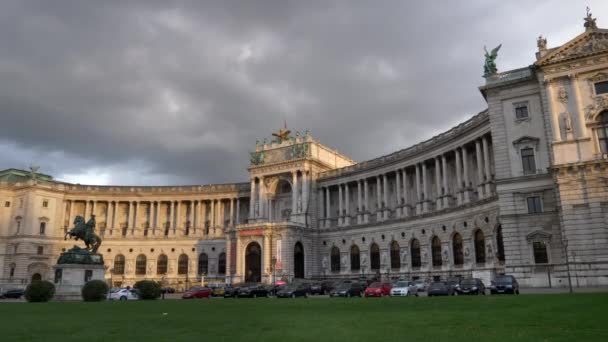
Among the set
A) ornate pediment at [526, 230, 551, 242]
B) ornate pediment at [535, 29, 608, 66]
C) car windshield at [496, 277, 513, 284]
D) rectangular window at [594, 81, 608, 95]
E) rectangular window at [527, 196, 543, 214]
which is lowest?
car windshield at [496, 277, 513, 284]

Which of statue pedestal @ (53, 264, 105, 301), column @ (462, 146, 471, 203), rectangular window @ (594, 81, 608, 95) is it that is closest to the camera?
statue pedestal @ (53, 264, 105, 301)

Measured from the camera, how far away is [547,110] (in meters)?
50.2

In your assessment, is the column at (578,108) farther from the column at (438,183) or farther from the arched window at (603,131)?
the column at (438,183)

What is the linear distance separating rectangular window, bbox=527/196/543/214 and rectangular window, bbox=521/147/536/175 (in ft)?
8.80

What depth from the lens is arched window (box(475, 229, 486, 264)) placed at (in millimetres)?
61656

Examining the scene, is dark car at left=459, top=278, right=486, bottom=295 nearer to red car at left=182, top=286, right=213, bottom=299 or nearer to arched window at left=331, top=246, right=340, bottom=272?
red car at left=182, top=286, right=213, bottom=299

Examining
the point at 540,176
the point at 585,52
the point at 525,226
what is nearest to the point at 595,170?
the point at 540,176

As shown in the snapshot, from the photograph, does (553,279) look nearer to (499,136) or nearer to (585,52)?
(499,136)

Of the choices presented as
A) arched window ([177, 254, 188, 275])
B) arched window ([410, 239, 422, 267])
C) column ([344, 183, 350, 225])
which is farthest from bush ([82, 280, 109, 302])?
arched window ([177, 254, 188, 275])

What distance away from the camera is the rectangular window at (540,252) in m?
48.1

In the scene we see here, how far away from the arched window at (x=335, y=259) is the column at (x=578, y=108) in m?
50.7

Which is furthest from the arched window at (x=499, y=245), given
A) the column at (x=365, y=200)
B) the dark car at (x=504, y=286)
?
the column at (x=365, y=200)

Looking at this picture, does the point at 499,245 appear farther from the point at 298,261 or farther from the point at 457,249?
the point at 298,261

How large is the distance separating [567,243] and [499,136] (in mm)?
13491
